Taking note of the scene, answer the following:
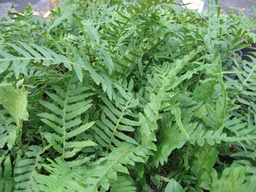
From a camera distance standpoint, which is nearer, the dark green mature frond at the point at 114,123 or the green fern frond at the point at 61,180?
the green fern frond at the point at 61,180

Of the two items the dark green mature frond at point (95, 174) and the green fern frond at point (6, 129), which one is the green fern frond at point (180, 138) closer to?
the dark green mature frond at point (95, 174)

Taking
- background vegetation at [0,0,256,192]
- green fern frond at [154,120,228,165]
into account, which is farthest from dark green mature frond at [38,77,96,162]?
green fern frond at [154,120,228,165]

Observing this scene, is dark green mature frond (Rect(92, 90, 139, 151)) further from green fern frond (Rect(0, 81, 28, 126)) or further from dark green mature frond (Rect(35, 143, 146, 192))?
green fern frond (Rect(0, 81, 28, 126))

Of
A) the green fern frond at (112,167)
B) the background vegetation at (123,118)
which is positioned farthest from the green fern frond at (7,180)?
the green fern frond at (112,167)

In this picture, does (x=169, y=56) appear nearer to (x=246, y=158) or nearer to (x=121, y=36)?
(x=121, y=36)

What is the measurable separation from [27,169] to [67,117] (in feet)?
0.38

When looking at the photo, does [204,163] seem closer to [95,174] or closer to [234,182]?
[234,182]

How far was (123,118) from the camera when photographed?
0.55 m

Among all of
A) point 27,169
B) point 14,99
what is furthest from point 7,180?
A: point 14,99

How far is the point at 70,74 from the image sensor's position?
1.86ft

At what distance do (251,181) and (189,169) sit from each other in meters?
0.14

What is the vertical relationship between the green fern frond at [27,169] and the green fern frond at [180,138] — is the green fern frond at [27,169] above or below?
below

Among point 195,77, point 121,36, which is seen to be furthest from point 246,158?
point 121,36

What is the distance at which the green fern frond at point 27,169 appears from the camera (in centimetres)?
47
